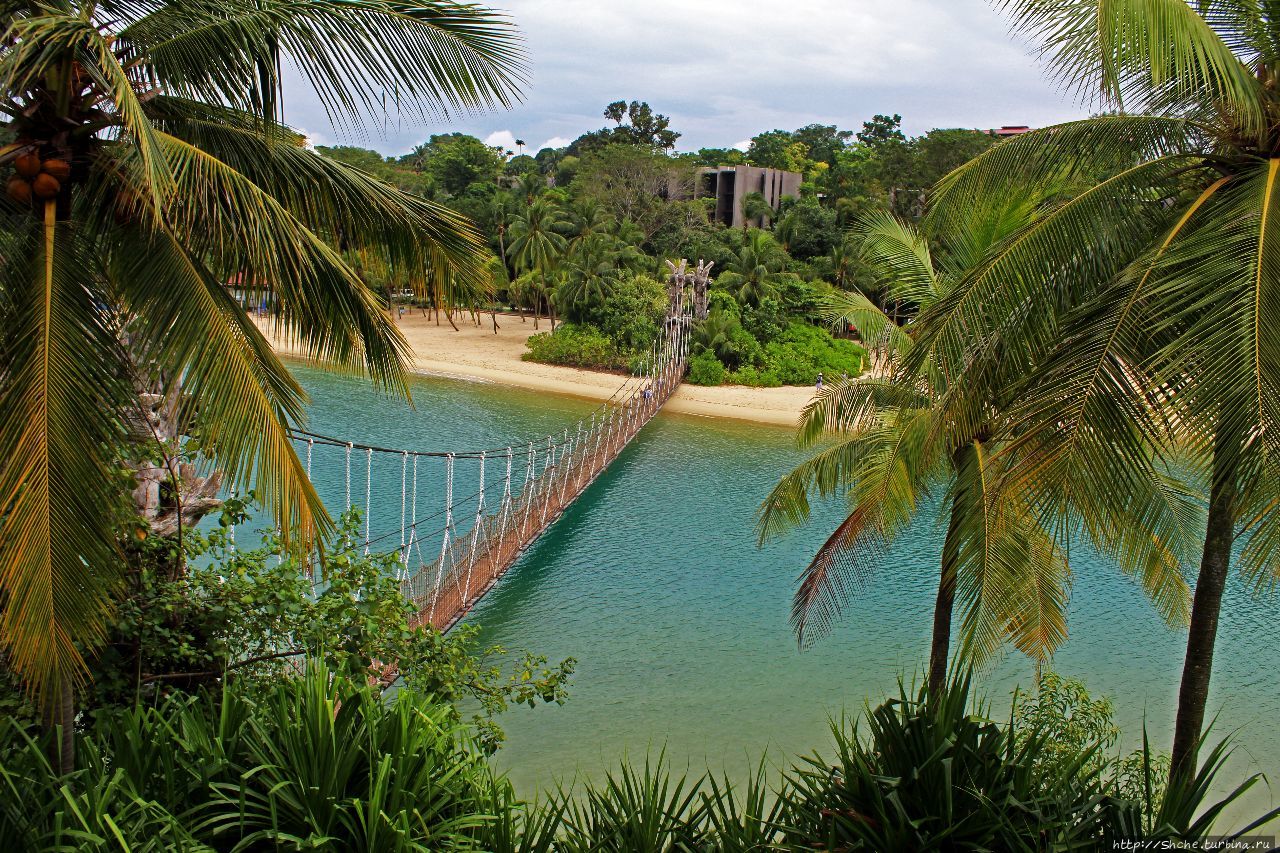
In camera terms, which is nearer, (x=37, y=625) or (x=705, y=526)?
(x=37, y=625)

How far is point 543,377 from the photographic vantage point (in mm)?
24031

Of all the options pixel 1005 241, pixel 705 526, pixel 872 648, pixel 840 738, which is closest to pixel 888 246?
pixel 1005 241

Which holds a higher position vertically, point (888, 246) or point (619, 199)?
point (619, 199)

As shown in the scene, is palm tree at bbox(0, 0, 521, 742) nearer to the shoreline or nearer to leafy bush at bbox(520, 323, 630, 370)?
the shoreline

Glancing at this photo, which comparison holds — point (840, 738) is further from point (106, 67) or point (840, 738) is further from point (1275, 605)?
point (1275, 605)

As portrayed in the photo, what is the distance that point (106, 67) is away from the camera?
2.41 metres

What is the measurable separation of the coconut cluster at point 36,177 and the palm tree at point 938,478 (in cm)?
306

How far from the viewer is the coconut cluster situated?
2.77 metres

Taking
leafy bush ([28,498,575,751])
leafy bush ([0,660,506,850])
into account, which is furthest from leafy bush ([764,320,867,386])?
leafy bush ([0,660,506,850])

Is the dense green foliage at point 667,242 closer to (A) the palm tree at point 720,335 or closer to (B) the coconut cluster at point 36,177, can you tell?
(A) the palm tree at point 720,335

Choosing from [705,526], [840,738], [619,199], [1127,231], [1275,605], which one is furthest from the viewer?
[619,199]

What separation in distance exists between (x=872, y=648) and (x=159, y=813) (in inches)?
333

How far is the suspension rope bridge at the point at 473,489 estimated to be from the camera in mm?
8656

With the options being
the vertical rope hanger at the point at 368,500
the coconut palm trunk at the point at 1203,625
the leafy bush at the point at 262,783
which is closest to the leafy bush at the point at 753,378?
the vertical rope hanger at the point at 368,500
